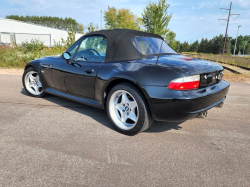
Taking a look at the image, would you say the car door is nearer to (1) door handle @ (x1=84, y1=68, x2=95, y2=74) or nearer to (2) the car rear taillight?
(1) door handle @ (x1=84, y1=68, x2=95, y2=74)

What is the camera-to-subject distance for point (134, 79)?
2709mm

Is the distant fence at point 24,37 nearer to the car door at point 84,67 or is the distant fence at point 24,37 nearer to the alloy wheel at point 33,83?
the alloy wheel at point 33,83

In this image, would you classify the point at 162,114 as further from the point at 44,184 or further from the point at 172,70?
the point at 44,184

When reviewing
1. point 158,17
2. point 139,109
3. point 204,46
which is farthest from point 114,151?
point 204,46

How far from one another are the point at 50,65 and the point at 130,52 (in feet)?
6.13

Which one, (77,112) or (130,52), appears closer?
(130,52)

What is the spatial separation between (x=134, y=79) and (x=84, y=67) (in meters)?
1.08

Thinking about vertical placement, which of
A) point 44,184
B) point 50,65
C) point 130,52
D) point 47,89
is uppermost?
point 130,52

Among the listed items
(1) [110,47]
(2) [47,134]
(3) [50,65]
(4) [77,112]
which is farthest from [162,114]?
(3) [50,65]

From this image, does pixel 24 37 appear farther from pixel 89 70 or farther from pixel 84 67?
pixel 89 70

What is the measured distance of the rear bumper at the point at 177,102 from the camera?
246 centimetres

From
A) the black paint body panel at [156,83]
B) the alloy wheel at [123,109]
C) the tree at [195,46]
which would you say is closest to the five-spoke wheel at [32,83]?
the black paint body panel at [156,83]

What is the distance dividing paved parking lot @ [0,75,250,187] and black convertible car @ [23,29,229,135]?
35 cm

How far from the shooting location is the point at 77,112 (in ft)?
12.8
